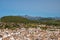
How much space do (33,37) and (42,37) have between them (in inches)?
18.6

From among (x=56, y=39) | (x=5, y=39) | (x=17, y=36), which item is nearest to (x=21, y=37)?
(x=17, y=36)

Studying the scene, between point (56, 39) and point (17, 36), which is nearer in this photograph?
point (17, 36)

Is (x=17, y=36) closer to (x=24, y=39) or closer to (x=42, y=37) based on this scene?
(x=24, y=39)

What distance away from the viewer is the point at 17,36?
10.6 m

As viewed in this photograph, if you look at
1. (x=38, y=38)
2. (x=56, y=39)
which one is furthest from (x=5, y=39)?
(x=56, y=39)

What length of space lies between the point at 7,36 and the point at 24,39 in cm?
80

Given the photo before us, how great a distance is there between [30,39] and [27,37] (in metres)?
0.22

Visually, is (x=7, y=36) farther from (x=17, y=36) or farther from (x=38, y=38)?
(x=38, y=38)

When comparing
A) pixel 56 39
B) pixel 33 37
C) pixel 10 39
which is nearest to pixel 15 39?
pixel 10 39

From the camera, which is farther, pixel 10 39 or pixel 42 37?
pixel 42 37

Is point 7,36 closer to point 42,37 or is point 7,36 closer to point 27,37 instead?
point 27,37

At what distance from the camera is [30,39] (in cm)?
1049

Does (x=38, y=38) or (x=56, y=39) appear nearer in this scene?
(x=38, y=38)

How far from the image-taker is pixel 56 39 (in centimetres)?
1145
